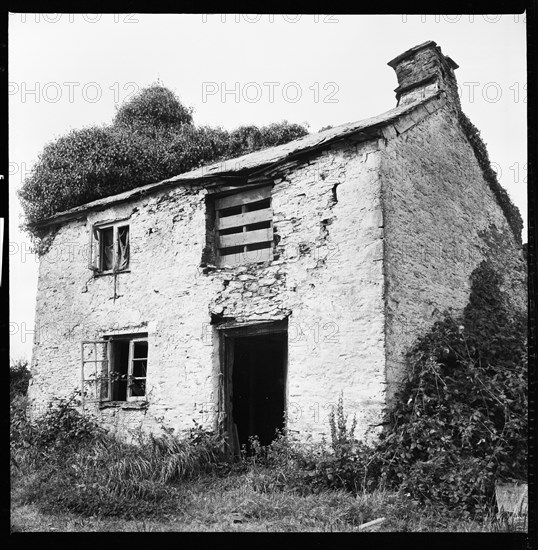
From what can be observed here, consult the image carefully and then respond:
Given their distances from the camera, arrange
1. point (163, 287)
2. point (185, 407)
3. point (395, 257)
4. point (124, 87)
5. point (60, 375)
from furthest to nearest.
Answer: point (60, 375) → point (163, 287) → point (185, 407) → point (395, 257) → point (124, 87)

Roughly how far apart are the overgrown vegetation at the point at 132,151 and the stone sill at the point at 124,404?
12.5 ft

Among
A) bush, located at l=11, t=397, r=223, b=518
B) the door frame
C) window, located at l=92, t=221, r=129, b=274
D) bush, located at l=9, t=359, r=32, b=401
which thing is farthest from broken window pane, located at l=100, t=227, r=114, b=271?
bush, located at l=9, t=359, r=32, b=401

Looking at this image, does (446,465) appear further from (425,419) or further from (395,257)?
(395,257)

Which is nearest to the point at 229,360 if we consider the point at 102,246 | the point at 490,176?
the point at 102,246

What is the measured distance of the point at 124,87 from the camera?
7.02 meters

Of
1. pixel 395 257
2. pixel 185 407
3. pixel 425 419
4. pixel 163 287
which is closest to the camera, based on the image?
pixel 425 419

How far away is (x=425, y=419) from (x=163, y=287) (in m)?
4.66

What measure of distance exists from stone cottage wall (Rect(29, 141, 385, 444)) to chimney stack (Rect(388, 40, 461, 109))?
2.96 meters

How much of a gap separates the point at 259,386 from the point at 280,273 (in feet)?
10.3

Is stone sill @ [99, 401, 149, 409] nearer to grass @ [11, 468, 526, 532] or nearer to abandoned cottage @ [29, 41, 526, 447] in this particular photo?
abandoned cottage @ [29, 41, 526, 447]
